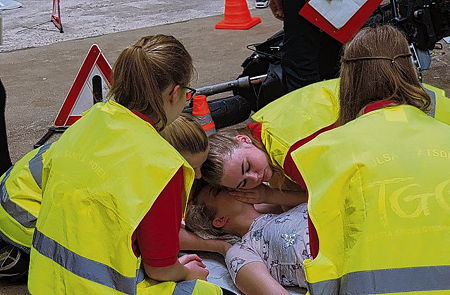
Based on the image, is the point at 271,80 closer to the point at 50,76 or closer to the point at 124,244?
the point at 124,244

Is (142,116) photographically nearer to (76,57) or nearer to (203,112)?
(203,112)

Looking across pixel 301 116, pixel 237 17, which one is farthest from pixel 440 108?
pixel 237 17

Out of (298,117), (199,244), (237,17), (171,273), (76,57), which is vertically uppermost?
(298,117)

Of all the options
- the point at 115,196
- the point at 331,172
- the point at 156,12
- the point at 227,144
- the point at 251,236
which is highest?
the point at 331,172

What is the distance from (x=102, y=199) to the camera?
72.4 inches

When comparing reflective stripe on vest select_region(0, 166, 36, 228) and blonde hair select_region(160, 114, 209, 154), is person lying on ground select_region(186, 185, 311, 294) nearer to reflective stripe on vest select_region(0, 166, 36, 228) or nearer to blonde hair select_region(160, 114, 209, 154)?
blonde hair select_region(160, 114, 209, 154)

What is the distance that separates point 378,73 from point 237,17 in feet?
16.8

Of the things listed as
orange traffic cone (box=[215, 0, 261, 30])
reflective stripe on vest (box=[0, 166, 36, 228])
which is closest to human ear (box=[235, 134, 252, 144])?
reflective stripe on vest (box=[0, 166, 36, 228])

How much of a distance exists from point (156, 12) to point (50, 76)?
107 inches

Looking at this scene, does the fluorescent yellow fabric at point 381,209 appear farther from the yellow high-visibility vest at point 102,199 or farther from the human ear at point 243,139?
the human ear at point 243,139

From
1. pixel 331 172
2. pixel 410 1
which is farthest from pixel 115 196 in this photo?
pixel 410 1

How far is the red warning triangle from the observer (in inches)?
143

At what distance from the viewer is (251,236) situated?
254 centimetres

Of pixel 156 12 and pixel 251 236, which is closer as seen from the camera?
pixel 251 236
